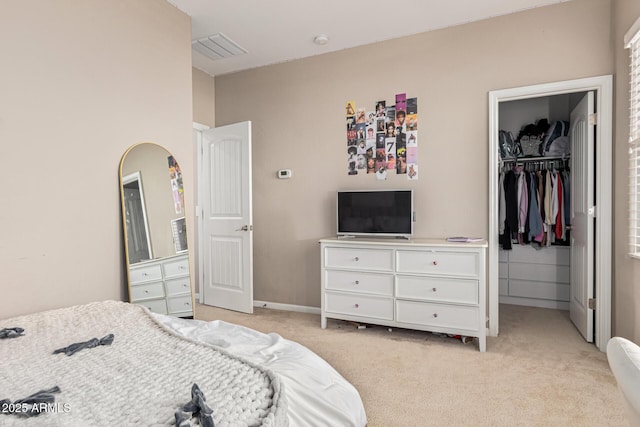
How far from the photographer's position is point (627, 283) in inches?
93.2

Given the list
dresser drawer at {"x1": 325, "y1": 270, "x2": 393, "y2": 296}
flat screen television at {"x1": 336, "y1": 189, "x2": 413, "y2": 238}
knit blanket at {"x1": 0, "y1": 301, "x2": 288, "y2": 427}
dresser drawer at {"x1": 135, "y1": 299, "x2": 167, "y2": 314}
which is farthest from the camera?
flat screen television at {"x1": 336, "y1": 189, "x2": 413, "y2": 238}

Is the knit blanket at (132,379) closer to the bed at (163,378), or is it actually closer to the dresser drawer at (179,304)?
the bed at (163,378)

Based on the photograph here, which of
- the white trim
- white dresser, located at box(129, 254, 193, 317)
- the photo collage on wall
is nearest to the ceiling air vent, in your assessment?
the white trim

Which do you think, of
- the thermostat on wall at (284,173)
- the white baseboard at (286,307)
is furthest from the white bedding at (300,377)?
the thermostat on wall at (284,173)

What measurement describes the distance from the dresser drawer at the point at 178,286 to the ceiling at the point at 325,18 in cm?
216

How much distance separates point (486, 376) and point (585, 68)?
2.42 meters

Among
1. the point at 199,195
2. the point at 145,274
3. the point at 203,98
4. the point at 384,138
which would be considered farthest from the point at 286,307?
the point at 203,98

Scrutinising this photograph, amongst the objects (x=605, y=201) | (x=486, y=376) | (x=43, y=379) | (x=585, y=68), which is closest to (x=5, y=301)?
(x=43, y=379)

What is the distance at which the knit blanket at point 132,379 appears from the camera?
0.79 metres

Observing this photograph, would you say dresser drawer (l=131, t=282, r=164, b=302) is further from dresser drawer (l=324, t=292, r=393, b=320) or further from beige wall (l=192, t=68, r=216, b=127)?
beige wall (l=192, t=68, r=216, b=127)

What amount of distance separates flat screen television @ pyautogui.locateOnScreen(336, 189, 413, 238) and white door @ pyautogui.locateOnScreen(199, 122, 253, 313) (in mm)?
1006

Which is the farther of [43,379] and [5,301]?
[5,301]

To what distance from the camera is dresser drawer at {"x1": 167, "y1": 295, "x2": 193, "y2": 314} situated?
8.52 ft

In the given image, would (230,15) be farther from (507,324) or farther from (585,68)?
(507,324)
